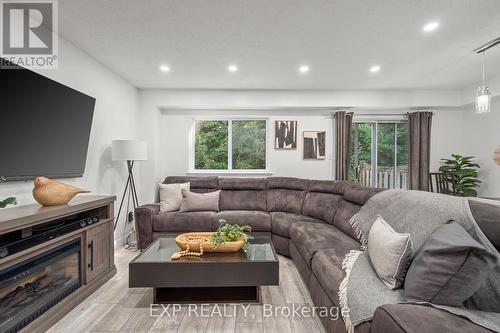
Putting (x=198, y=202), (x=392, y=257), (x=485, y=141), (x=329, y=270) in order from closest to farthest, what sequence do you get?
(x=392, y=257)
(x=329, y=270)
(x=198, y=202)
(x=485, y=141)

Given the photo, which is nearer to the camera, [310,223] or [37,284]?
[37,284]

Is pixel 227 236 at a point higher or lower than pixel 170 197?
lower

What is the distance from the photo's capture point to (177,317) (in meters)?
1.87

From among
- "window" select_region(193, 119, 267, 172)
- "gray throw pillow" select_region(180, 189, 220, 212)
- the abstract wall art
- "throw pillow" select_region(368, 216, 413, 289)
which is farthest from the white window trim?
"throw pillow" select_region(368, 216, 413, 289)

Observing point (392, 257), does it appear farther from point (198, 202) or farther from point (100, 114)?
point (100, 114)

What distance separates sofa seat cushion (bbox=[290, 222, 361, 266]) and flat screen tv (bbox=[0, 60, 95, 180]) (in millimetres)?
2441

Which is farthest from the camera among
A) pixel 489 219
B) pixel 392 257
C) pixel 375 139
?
pixel 375 139

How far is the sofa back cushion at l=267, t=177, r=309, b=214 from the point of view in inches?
150

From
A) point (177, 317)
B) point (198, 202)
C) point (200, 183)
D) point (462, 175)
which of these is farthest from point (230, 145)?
point (462, 175)

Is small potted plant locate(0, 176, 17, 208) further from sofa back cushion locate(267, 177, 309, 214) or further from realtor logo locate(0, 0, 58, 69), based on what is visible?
sofa back cushion locate(267, 177, 309, 214)

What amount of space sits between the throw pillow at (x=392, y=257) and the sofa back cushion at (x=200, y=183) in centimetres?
282

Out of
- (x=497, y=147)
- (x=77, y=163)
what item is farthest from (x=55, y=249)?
(x=497, y=147)

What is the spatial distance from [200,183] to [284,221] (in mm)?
1539

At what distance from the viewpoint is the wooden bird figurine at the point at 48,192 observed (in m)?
1.93
